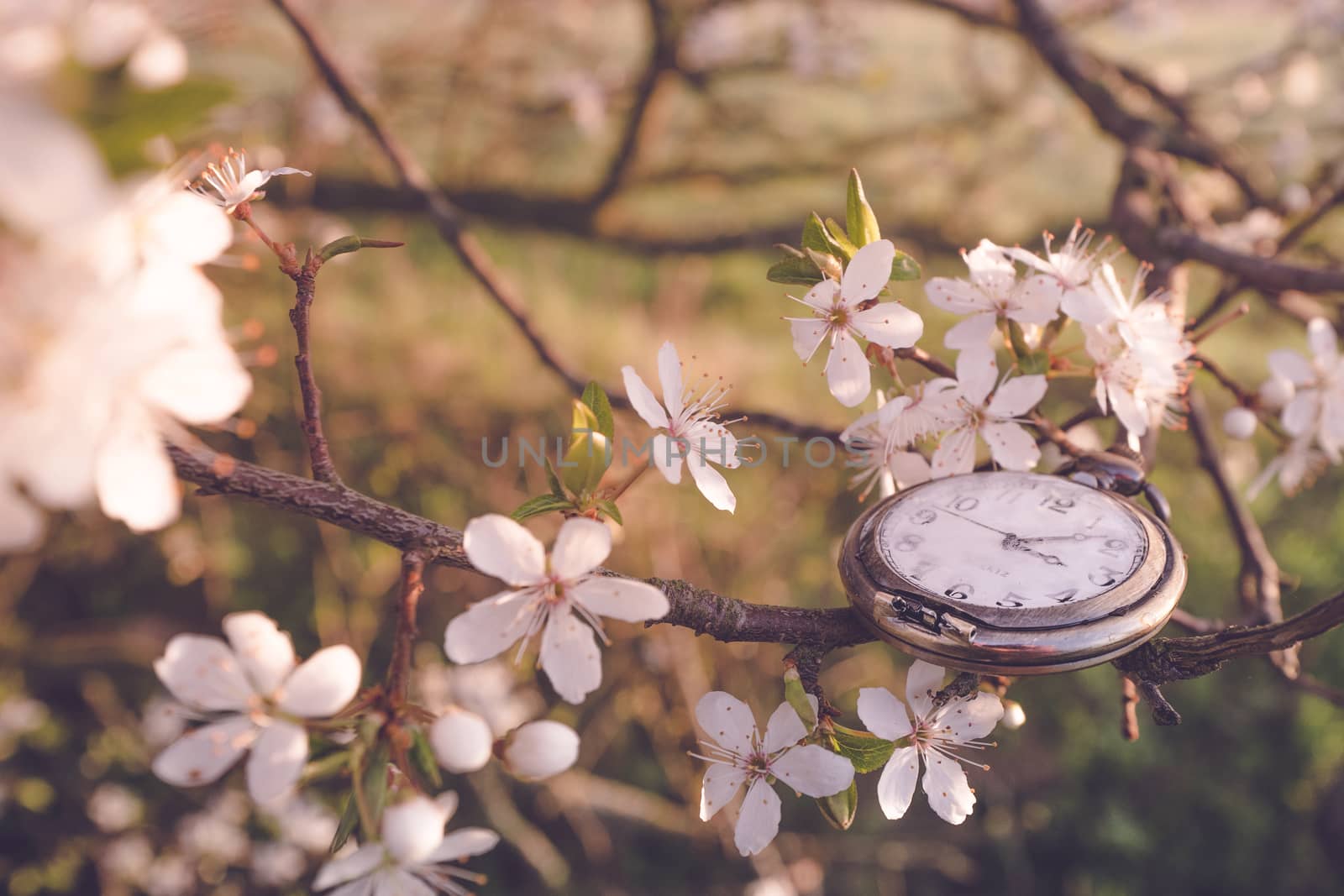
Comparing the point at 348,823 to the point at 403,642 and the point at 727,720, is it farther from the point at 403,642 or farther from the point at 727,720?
the point at 727,720

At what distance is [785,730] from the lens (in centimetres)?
60

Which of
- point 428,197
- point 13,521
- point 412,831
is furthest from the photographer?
point 428,197

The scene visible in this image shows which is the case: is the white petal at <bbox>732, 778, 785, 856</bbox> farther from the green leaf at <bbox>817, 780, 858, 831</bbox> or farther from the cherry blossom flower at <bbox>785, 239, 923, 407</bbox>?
the cherry blossom flower at <bbox>785, 239, 923, 407</bbox>

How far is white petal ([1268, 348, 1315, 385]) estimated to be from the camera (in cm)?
86

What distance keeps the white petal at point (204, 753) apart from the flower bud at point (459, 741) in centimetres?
11

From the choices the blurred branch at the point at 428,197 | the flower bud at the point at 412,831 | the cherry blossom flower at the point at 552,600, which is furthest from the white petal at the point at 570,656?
the blurred branch at the point at 428,197

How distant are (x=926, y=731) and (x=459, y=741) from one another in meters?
0.35

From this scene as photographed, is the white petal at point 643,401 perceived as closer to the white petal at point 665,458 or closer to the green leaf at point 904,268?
the white petal at point 665,458

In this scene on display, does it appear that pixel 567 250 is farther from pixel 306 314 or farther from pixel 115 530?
pixel 306 314

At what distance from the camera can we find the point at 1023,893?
6.14ft

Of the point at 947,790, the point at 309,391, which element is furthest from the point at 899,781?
the point at 309,391

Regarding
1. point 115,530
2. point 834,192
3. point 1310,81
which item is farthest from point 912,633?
point 1310,81

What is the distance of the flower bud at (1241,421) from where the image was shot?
35.6 inches

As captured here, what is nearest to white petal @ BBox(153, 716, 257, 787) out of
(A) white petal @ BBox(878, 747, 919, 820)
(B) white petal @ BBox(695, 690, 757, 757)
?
(B) white petal @ BBox(695, 690, 757, 757)
